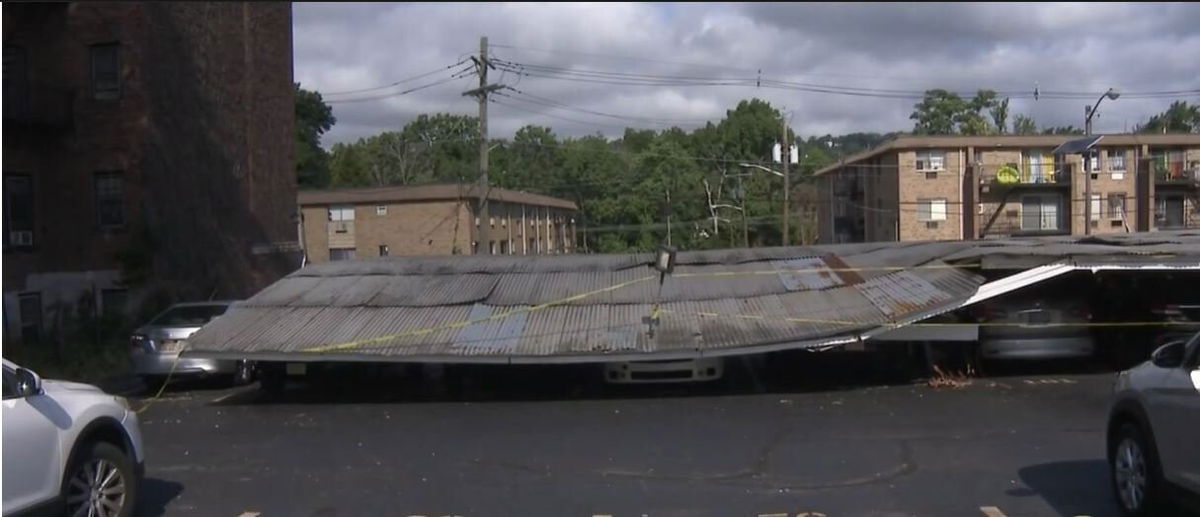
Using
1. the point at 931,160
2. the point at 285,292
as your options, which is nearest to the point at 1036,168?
the point at 931,160

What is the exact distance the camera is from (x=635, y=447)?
12.3 m

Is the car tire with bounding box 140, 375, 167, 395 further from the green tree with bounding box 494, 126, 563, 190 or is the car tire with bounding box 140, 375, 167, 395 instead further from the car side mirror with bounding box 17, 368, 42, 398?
the green tree with bounding box 494, 126, 563, 190

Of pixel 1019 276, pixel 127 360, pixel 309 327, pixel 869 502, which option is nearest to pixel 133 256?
pixel 127 360

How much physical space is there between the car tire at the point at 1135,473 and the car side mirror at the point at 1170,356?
518 millimetres

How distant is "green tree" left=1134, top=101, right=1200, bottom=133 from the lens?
→ 29.5 metres

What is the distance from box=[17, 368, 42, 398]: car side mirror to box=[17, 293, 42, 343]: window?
19.1 m

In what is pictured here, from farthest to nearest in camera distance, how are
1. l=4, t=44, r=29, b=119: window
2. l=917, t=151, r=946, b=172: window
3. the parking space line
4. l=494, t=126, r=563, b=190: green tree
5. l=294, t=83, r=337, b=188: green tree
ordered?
l=294, t=83, r=337, b=188: green tree < l=917, t=151, r=946, b=172: window < l=494, t=126, r=563, b=190: green tree < l=4, t=44, r=29, b=119: window < the parking space line

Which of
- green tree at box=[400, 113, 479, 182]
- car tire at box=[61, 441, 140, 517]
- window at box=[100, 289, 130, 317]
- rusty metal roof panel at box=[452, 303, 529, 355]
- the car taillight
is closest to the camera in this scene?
car tire at box=[61, 441, 140, 517]

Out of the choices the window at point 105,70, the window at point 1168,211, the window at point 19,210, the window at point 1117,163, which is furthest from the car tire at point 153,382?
the window at point 1117,163

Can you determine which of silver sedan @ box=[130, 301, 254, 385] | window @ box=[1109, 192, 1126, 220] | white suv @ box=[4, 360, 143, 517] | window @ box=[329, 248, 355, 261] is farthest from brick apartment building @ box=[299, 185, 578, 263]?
white suv @ box=[4, 360, 143, 517]

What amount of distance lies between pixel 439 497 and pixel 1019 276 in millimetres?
9280

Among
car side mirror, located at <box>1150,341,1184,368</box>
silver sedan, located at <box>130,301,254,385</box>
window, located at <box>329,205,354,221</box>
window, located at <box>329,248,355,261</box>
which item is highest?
window, located at <box>329,205,354,221</box>

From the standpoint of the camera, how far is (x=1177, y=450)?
7.57m

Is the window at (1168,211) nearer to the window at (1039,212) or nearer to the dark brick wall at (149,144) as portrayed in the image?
the window at (1039,212)
